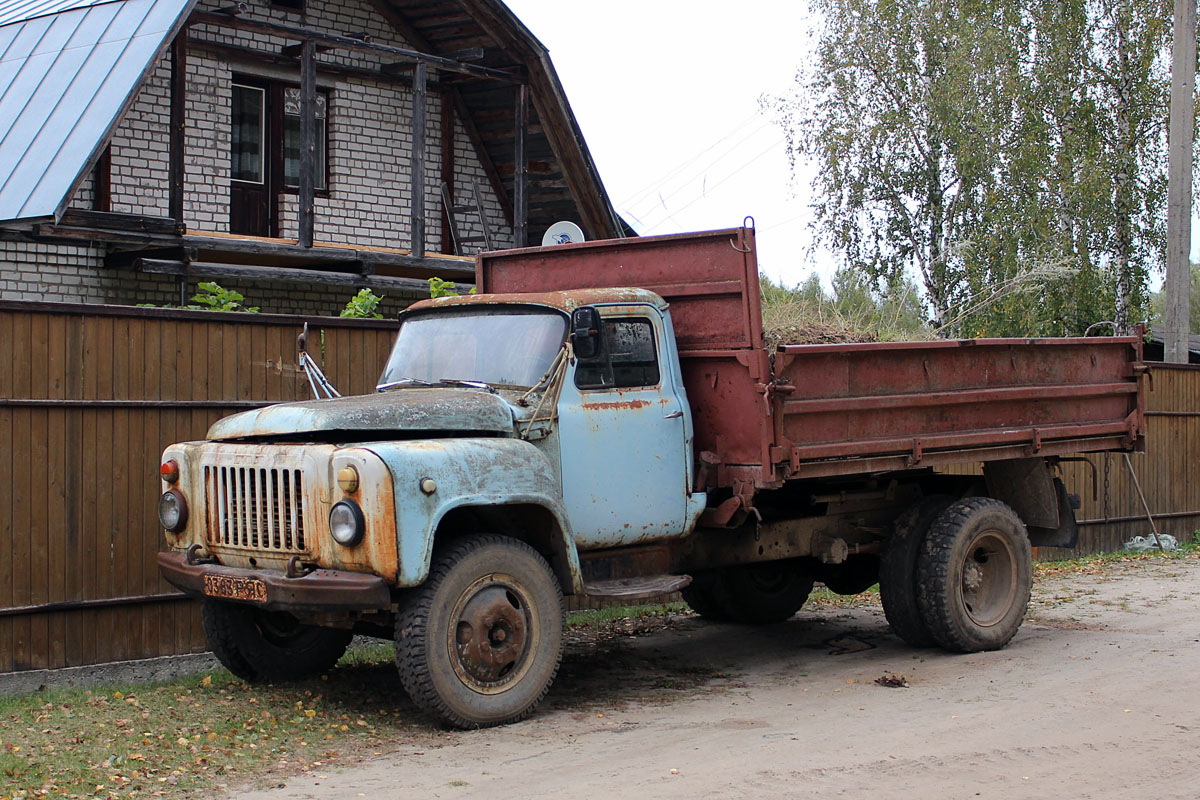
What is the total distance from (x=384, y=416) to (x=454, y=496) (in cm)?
60

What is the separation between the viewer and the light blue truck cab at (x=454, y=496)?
658 cm

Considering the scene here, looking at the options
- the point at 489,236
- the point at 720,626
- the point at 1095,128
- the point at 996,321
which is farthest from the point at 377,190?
the point at 1095,128

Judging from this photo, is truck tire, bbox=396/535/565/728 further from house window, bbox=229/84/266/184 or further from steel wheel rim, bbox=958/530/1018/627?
house window, bbox=229/84/266/184

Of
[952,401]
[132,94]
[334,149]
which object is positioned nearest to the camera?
[952,401]

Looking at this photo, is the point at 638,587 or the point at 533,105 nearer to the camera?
the point at 638,587

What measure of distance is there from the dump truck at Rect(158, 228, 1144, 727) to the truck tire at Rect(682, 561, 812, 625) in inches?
2.5

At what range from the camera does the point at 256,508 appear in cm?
696

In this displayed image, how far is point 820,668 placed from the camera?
8703mm

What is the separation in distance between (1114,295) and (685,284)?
62.1 ft

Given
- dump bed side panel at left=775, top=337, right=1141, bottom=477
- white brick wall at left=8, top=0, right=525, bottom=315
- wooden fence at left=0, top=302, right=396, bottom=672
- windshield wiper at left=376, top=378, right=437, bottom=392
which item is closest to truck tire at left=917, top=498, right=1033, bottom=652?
dump bed side panel at left=775, top=337, right=1141, bottom=477

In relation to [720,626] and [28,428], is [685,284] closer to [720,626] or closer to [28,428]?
[720,626]

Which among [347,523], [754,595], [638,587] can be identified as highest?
[347,523]

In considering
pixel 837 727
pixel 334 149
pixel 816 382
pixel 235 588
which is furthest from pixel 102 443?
pixel 334 149

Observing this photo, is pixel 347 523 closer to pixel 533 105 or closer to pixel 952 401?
pixel 952 401
